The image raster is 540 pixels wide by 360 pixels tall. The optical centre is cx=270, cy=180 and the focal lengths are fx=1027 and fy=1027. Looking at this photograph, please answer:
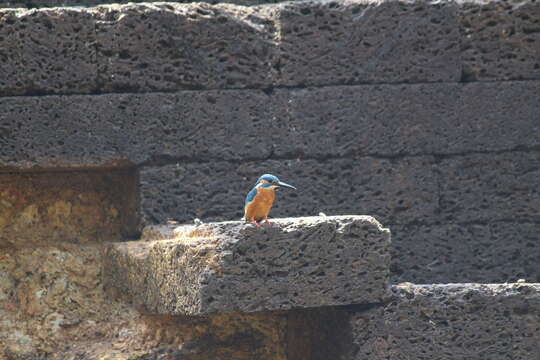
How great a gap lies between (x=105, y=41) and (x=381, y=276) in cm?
221

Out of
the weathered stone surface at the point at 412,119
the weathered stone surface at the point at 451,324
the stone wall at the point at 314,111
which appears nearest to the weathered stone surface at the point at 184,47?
the stone wall at the point at 314,111

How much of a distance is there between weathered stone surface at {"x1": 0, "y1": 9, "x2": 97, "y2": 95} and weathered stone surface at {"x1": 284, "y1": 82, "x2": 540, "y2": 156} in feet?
4.23

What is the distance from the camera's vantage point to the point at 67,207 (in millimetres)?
6359

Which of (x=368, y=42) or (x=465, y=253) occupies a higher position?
(x=368, y=42)

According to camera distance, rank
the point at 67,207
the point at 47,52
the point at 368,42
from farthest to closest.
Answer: the point at 368,42 < the point at 67,207 < the point at 47,52

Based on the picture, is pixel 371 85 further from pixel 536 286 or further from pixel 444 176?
pixel 536 286

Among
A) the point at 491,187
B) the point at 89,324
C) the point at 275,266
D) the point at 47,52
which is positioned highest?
the point at 47,52

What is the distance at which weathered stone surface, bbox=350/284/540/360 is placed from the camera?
5.34 meters

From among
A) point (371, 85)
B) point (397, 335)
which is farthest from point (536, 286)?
point (371, 85)

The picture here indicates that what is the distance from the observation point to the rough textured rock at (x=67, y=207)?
6.26 meters

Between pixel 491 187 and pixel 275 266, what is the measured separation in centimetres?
221

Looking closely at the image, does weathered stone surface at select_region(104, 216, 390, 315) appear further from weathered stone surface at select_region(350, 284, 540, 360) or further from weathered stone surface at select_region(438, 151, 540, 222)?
weathered stone surface at select_region(438, 151, 540, 222)

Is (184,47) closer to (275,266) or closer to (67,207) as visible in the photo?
(67,207)

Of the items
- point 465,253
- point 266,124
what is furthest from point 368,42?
point 465,253
